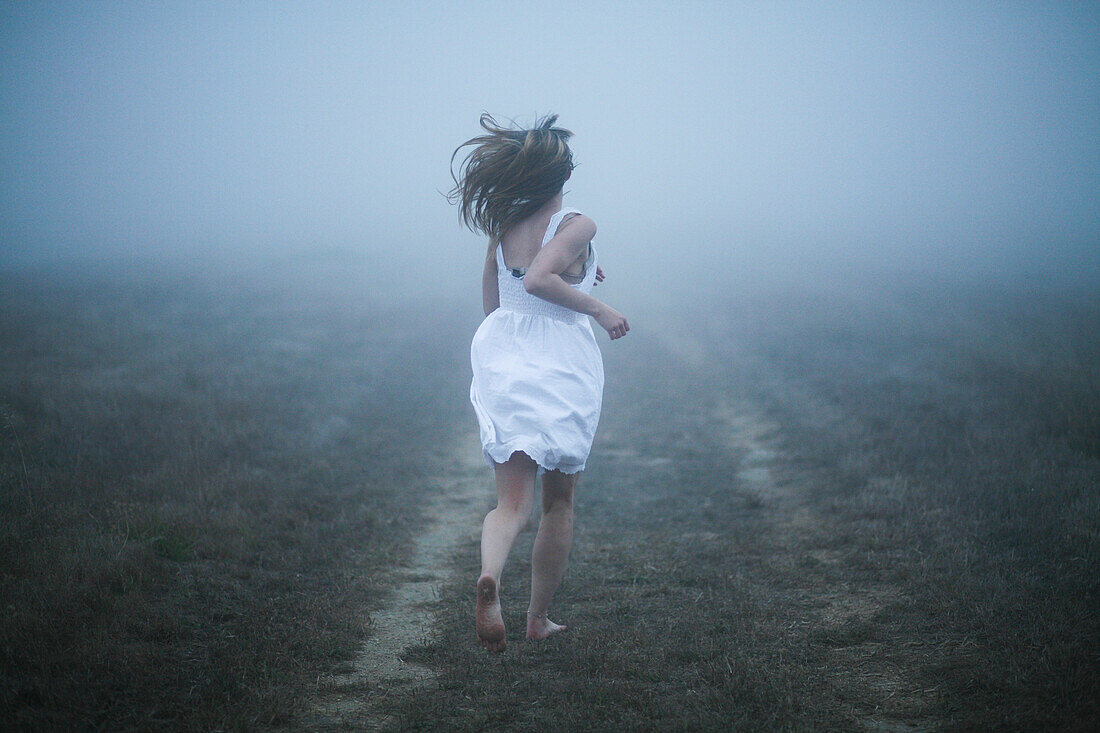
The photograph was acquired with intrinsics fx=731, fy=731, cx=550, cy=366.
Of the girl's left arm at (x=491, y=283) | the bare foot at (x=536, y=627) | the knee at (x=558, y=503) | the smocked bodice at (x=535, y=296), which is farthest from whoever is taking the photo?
the bare foot at (x=536, y=627)

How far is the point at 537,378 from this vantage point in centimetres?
331

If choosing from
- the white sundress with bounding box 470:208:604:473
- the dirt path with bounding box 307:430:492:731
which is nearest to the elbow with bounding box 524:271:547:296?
the white sundress with bounding box 470:208:604:473

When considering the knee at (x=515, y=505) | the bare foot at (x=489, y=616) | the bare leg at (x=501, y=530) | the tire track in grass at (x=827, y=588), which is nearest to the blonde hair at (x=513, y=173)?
the bare leg at (x=501, y=530)

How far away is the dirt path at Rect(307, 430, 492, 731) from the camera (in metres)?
3.33

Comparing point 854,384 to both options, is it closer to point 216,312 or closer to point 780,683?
point 780,683

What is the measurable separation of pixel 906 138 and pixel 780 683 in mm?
117338

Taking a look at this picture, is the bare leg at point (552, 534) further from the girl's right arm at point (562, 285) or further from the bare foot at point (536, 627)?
the girl's right arm at point (562, 285)

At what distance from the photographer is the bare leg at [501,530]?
3.10 meters

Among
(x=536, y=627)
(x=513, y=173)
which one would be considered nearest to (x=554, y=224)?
(x=513, y=173)

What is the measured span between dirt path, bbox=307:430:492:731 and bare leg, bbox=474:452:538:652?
65cm

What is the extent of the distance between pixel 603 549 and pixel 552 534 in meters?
2.46

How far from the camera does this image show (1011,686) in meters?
3.11

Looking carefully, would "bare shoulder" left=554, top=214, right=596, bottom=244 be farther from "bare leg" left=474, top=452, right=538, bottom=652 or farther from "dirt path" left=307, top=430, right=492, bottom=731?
"dirt path" left=307, top=430, right=492, bottom=731

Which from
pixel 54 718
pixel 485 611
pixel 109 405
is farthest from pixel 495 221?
pixel 109 405
